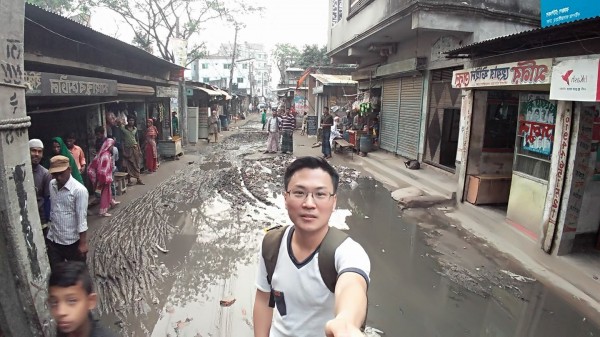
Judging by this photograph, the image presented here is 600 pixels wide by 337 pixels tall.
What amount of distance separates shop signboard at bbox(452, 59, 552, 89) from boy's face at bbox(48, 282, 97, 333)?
6258mm

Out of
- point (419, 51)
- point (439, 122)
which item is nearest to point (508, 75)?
point (439, 122)

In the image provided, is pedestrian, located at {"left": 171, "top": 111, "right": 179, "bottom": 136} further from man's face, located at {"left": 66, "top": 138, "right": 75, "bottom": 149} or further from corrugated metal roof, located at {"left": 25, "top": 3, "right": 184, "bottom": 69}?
man's face, located at {"left": 66, "top": 138, "right": 75, "bottom": 149}

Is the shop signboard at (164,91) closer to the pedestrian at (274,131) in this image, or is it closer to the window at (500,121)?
the pedestrian at (274,131)

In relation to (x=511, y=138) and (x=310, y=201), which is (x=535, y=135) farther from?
(x=310, y=201)

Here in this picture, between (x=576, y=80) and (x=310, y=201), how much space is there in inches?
200

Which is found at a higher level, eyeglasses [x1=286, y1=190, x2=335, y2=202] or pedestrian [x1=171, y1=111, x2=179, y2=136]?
eyeglasses [x1=286, y1=190, x2=335, y2=202]

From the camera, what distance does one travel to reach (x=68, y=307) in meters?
1.95

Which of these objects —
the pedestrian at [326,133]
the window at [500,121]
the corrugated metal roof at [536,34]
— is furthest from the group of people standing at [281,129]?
the corrugated metal roof at [536,34]

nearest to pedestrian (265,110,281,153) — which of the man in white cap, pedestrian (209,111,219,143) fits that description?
pedestrian (209,111,219,143)

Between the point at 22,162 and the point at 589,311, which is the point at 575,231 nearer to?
the point at 589,311

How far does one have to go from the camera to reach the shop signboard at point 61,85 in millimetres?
5277

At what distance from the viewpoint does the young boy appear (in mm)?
1926

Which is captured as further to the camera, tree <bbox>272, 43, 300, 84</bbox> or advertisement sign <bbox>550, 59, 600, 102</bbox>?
tree <bbox>272, 43, 300, 84</bbox>

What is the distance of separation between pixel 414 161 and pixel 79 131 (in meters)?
9.41
